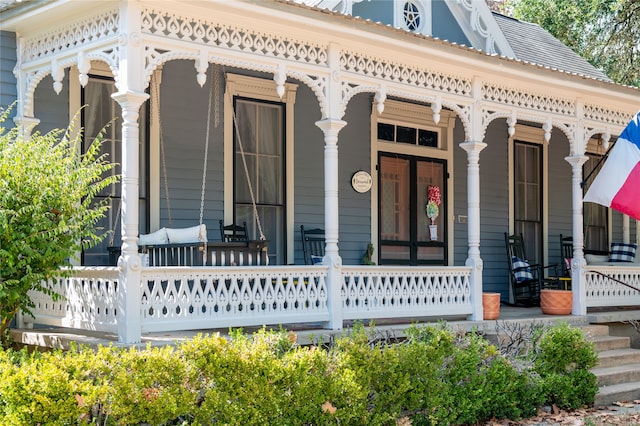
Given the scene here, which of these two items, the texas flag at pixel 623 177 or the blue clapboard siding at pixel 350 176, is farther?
the blue clapboard siding at pixel 350 176

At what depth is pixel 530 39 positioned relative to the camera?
690 inches

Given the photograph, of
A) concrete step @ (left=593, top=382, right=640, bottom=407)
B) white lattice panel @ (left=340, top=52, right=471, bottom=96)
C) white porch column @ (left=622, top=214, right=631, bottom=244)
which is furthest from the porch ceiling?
concrete step @ (left=593, top=382, right=640, bottom=407)

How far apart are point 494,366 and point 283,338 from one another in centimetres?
241

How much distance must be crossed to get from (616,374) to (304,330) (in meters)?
3.93

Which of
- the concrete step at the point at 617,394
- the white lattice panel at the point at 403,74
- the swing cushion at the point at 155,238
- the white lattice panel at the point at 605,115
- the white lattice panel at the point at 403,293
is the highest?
the white lattice panel at the point at 403,74

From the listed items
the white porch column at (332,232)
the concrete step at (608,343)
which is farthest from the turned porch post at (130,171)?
the concrete step at (608,343)

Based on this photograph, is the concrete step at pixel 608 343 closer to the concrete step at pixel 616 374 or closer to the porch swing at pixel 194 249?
the concrete step at pixel 616 374

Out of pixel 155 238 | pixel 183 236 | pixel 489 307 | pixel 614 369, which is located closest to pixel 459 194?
pixel 489 307

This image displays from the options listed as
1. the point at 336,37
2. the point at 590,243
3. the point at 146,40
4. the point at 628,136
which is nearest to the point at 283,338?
the point at 146,40

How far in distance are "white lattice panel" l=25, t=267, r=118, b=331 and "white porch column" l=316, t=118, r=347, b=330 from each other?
2.50 metres

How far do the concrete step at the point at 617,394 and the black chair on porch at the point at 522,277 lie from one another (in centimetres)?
395

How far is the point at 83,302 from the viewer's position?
855 cm

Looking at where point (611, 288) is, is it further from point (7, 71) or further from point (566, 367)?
point (7, 71)

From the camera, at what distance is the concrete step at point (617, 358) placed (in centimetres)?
1084
